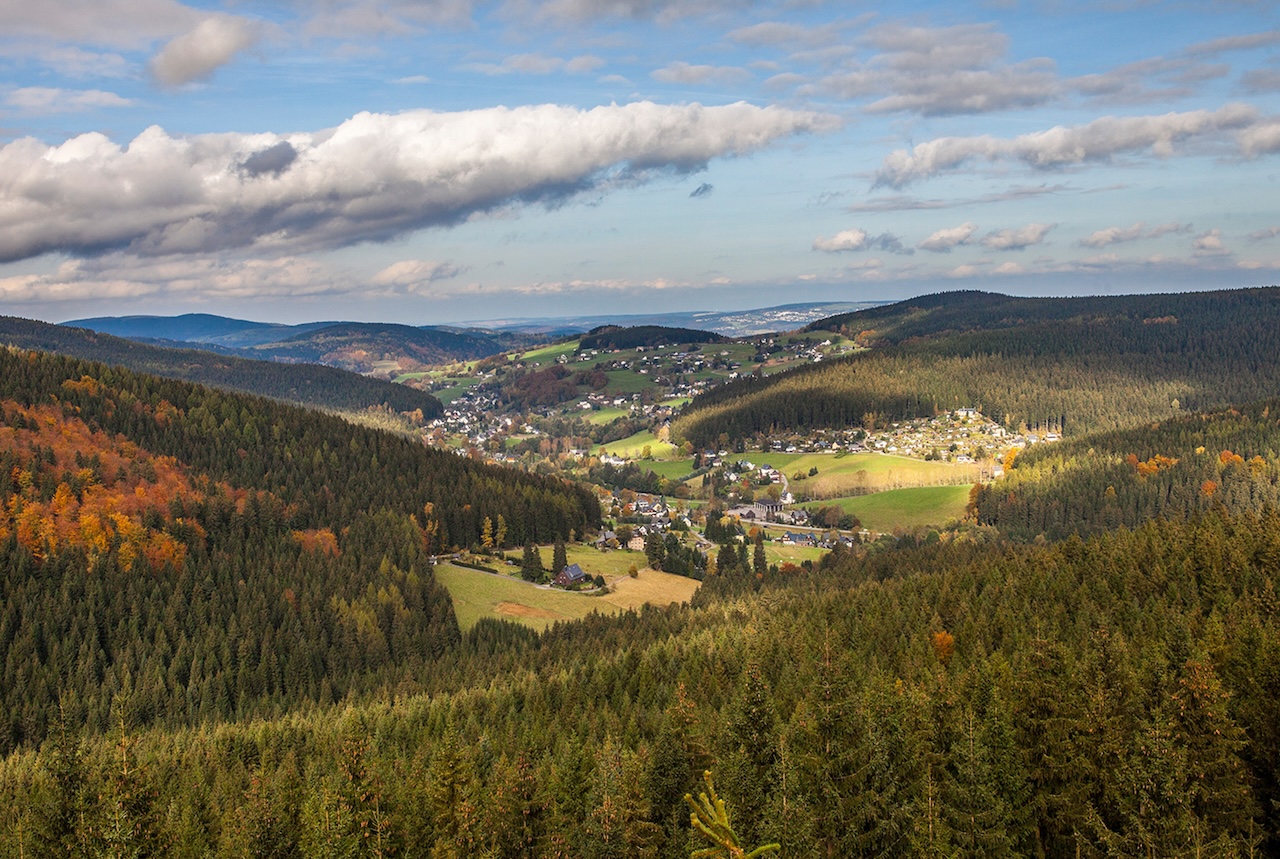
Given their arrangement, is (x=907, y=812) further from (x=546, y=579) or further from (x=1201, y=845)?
(x=546, y=579)

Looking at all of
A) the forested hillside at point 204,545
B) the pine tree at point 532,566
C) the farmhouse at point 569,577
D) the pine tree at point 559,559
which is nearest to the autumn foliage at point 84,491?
the forested hillside at point 204,545

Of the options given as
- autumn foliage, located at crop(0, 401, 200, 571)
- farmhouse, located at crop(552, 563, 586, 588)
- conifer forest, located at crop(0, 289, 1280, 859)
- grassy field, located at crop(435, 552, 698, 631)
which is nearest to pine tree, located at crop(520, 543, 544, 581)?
grassy field, located at crop(435, 552, 698, 631)

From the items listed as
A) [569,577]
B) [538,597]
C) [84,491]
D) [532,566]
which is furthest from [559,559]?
[84,491]

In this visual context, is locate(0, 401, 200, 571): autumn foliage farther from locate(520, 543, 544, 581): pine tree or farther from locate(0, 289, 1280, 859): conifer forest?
locate(520, 543, 544, 581): pine tree

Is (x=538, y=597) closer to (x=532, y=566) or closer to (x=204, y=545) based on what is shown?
(x=532, y=566)

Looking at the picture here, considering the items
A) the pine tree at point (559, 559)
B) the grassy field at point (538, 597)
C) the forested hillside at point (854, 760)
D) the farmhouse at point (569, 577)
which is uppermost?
the forested hillside at point (854, 760)

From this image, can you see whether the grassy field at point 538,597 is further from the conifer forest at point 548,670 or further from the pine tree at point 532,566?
the conifer forest at point 548,670

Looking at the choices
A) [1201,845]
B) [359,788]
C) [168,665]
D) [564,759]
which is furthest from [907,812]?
[168,665]
